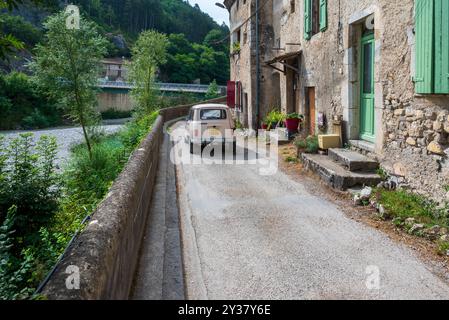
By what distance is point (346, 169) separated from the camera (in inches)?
318

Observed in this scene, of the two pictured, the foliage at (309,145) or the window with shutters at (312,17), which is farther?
the window with shutters at (312,17)

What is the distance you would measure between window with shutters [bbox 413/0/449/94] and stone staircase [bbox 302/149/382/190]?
188 centimetres

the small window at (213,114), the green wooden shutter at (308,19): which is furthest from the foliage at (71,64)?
the green wooden shutter at (308,19)

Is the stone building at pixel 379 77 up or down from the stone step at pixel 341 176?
up

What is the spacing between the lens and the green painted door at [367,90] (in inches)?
346

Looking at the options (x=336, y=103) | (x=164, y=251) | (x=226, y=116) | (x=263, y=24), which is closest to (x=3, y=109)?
(x=263, y=24)

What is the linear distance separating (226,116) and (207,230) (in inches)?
295

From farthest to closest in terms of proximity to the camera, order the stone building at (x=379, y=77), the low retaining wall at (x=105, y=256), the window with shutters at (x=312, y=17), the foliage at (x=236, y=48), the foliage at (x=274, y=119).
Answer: the foliage at (x=236, y=48) < the foliage at (x=274, y=119) < the window with shutters at (x=312, y=17) < the stone building at (x=379, y=77) < the low retaining wall at (x=105, y=256)

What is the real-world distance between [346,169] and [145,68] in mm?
23147

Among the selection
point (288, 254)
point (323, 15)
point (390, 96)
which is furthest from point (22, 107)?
point (288, 254)

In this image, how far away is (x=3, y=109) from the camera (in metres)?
43.2

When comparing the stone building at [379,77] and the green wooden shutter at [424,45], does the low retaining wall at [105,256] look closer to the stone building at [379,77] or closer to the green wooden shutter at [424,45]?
the stone building at [379,77]

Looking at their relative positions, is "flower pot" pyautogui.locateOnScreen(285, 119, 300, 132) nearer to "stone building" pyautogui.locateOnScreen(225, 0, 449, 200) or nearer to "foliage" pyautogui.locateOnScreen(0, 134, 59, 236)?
"stone building" pyautogui.locateOnScreen(225, 0, 449, 200)

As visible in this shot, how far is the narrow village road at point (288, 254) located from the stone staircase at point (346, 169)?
1.88 ft
